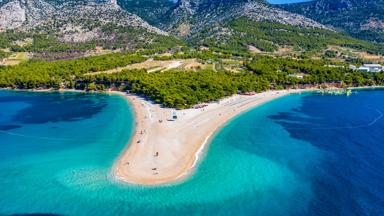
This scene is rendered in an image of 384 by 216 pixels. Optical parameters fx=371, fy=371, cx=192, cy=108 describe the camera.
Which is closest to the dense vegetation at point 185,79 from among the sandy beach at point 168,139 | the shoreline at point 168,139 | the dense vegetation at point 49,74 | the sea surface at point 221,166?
the dense vegetation at point 49,74

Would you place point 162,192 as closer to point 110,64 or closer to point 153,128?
point 153,128

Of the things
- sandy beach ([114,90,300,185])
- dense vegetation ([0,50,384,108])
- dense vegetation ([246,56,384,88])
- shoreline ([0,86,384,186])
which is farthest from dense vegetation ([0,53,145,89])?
dense vegetation ([246,56,384,88])

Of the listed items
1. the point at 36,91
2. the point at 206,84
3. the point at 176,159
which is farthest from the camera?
the point at 36,91

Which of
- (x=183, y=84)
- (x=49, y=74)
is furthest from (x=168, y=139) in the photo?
(x=49, y=74)

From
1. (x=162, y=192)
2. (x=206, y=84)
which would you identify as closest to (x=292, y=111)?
(x=206, y=84)

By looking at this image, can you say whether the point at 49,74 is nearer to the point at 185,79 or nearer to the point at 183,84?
the point at 185,79

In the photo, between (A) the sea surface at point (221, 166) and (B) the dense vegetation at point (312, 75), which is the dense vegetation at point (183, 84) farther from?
(A) the sea surface at point (221, 166)

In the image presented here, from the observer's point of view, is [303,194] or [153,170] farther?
[153,170]

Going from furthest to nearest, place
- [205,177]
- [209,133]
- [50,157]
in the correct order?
[209,133] → [50,157] → [205,177]
